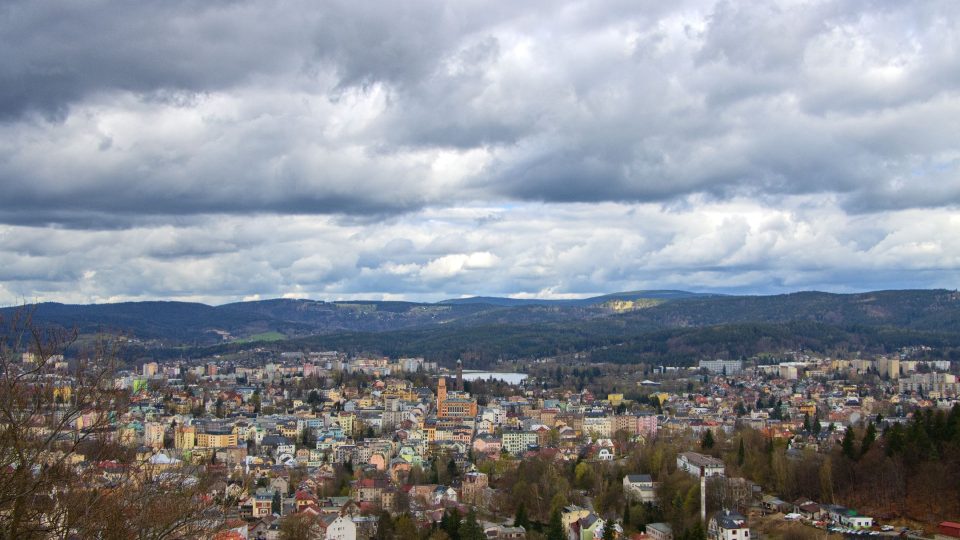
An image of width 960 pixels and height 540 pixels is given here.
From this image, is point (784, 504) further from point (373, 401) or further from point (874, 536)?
point (373, 401)

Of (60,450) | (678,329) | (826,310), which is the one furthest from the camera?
(826,310)

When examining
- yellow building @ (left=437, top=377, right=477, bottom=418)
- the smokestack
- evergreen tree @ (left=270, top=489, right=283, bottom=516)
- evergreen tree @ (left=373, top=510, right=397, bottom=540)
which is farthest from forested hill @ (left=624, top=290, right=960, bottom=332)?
evergreen tree @ (left=373, top=510, right=397, bottom=540)

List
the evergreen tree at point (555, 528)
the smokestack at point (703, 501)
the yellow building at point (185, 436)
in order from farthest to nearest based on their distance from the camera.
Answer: the yellow building at point (185, 436), the smokestack at point (703, 501), the evergreen tree at point (555, 528)

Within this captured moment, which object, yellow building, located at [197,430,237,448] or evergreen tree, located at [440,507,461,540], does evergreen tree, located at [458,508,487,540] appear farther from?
yellow building, located at [197,430,237,448]

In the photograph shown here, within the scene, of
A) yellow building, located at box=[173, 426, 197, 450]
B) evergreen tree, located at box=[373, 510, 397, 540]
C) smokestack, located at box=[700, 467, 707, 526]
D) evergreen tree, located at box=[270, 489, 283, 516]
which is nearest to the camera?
evergreen tree, located at box=[373, 510, 397, 540]

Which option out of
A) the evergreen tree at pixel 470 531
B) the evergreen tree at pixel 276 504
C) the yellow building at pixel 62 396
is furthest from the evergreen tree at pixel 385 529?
the yellow building at pixel 62 396

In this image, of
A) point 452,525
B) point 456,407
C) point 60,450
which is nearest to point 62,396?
point 60,450

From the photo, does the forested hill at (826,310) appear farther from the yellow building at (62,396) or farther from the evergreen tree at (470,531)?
the yellow building at (62,396)

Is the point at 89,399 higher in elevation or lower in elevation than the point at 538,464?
higher

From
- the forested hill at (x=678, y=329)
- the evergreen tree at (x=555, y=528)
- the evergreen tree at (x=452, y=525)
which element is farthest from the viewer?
the forested hill at (x=678, y=329)

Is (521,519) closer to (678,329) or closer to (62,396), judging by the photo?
(62,396)

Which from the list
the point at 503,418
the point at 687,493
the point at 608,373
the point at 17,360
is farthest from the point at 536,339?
the point at 17,360
